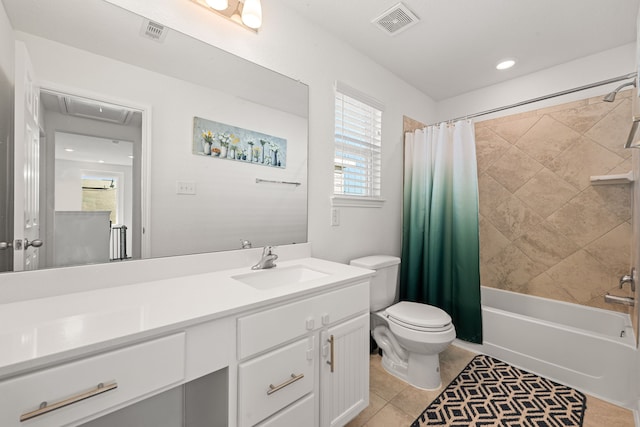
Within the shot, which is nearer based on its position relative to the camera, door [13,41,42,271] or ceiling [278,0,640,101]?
door [13,41,42,271]

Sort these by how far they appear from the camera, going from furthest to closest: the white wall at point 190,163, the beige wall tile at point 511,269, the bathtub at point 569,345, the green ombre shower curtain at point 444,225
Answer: the beige wall tile at point 511,269 → the green ombre shower curtain at point 444,225 → the bathtub at point 569,345 → the white wall at point 190,163

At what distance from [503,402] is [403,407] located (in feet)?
1.99

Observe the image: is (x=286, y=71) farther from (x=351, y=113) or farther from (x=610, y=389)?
(x=610, y=389)

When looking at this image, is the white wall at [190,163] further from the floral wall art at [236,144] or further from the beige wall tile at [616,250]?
Result: the beige wall tile at [616,250]

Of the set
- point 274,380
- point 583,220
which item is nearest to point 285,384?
point 274,380

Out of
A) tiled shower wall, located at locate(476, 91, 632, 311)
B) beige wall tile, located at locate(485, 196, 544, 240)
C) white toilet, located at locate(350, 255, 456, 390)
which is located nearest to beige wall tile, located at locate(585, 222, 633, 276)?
tiled shower wall, located at locate(476, 91, 632, 311)

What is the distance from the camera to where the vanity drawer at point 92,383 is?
0.56 m

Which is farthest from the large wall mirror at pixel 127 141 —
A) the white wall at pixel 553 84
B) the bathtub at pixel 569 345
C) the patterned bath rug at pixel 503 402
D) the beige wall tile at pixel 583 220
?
the beige wall tile at pixel 583 220

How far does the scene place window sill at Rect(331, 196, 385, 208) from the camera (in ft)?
6.34

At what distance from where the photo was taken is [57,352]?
58 centimetres

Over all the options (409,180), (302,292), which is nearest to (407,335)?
(302,292)

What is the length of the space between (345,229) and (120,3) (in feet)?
5.56

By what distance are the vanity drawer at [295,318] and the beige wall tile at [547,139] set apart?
7.08 ft

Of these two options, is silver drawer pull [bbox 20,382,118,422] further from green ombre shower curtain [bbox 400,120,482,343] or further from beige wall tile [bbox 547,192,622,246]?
beige wall tile [bbox 547,192,622,246]
